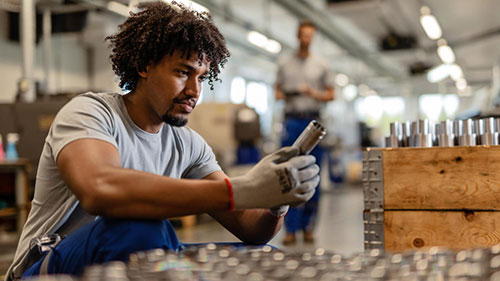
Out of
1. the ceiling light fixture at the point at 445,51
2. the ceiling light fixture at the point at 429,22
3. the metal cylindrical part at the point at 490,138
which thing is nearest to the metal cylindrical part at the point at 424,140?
the metal cylindrical part at the point at 490,138

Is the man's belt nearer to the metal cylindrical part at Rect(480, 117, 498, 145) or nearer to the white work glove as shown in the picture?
the metal cylindrical part at Rect(480, 117, 498, 145)

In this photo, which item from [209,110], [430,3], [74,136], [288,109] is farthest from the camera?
[430,3]

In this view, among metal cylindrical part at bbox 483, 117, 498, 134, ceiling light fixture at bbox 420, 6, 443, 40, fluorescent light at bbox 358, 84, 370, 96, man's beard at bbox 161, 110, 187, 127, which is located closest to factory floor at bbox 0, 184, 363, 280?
metal cylindrical part at bbox 483, 117, 498, 134

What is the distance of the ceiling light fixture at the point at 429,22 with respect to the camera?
7.52 metres

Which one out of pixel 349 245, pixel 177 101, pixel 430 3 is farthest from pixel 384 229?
pixel 430 3

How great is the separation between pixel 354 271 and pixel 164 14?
0.88 meters

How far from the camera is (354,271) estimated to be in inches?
29.3

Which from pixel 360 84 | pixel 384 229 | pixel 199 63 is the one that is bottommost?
pixel 384 229

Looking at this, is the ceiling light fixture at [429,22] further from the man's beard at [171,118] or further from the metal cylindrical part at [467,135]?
the man's beard at [171,118]

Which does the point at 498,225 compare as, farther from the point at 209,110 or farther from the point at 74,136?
the point at 209,110

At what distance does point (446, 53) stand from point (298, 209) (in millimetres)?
8268

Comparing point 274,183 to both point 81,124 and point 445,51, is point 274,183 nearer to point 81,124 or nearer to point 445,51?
point 81,124

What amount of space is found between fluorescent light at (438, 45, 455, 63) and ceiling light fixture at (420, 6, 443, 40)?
1725 mm

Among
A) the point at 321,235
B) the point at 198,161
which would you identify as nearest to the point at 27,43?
the point at 321,235
